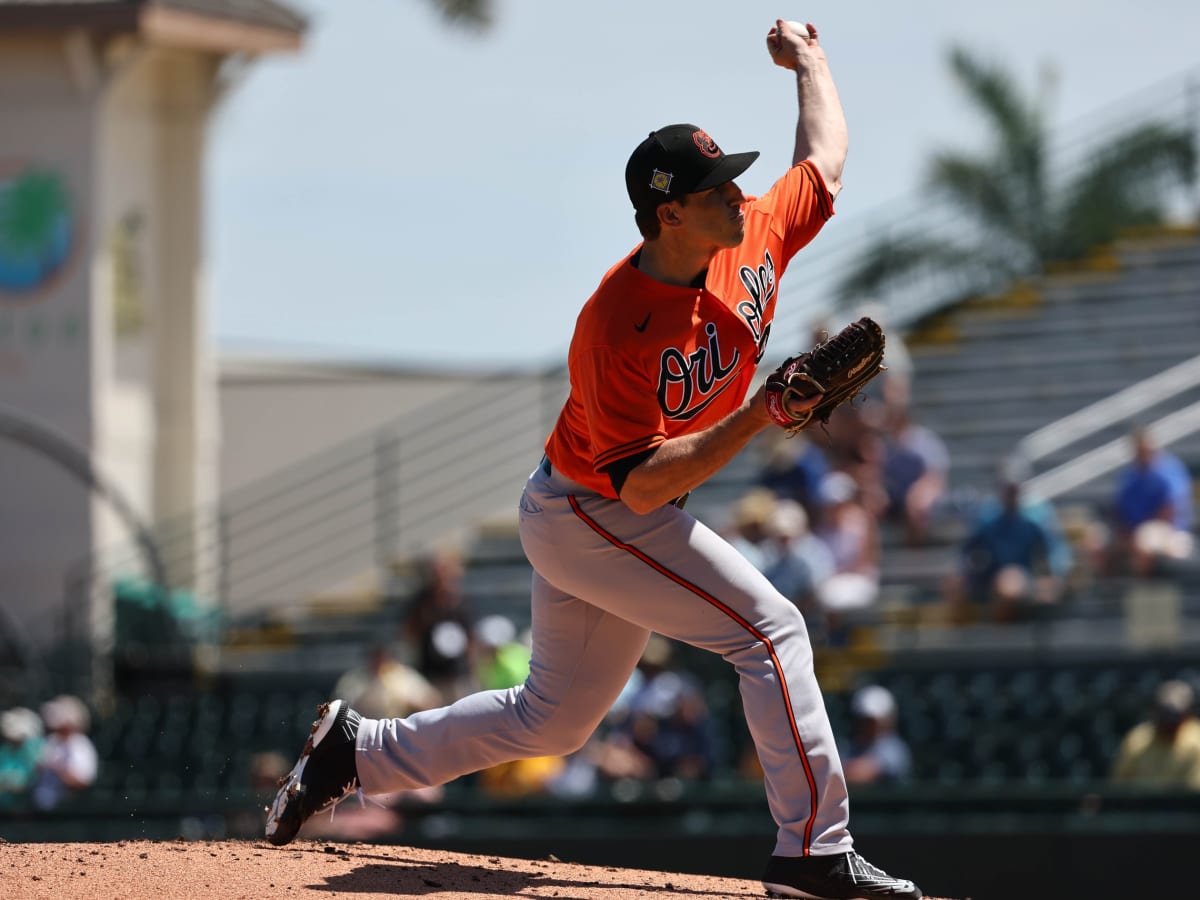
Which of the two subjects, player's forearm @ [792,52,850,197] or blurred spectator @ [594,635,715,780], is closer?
player's forearm @ [792,52,850,197]

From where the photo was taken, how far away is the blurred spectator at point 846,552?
1095 cm

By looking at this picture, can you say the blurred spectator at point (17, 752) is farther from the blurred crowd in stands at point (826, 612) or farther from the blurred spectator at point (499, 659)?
the blurred spectator at point (499, 659)

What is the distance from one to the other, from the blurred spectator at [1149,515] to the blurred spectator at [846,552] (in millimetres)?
1383

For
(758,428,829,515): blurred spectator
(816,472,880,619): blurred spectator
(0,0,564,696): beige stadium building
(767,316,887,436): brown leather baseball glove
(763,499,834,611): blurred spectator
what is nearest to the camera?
(767,316,887,436): brown leather baseball glove

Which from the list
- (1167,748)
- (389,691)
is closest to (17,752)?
(389,691)

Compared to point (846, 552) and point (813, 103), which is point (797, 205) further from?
point (846, 552)

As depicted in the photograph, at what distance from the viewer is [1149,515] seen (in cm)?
1071

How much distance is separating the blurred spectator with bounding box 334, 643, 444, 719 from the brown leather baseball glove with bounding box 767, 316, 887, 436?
20.9 feet

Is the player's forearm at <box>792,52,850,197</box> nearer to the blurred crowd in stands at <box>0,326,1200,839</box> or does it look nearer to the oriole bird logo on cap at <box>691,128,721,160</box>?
the oriole bird logo on cap at <box>691,128,721,160</box>

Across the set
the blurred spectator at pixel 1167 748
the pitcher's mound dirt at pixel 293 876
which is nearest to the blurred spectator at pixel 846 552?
the blurred spectator at pixel 1167 748

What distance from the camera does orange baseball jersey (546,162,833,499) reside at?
4.40 m

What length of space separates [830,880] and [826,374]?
4.05ft

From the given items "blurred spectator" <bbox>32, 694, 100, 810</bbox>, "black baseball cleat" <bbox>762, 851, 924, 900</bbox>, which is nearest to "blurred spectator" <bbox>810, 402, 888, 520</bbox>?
"blurred spectator" <bbox>32, 694, 100, 810</bbox>

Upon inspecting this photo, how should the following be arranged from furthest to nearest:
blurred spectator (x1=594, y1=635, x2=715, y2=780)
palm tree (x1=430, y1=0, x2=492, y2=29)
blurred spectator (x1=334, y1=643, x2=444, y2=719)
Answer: palm tree (x1=430, y1=0, x2=492, y2=29)
blurred spectator (x1=334, y1=643, x2=444, y2=719)
blurred spectator (x1=594, y1=635, x2=715, y2=780)
